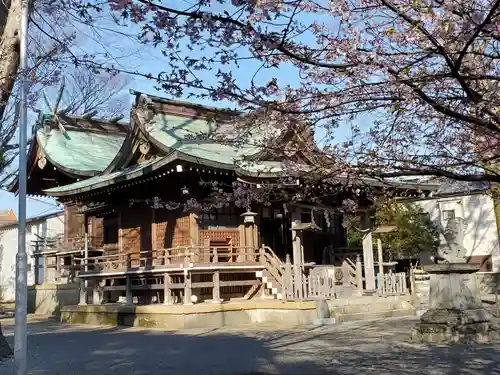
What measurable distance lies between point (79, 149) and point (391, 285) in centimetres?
1531

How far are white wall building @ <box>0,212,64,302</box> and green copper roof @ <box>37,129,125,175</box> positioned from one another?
10.5m

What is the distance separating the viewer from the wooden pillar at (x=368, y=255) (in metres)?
19.5

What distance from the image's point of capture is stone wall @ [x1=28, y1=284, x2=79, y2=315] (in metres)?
25.5

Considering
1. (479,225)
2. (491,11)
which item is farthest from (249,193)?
(479,225)

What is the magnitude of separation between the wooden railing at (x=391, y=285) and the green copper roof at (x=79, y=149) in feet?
39.9

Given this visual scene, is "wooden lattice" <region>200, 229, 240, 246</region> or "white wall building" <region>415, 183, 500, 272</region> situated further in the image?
"white wall building" <region>415, 183, 500, 272</region>

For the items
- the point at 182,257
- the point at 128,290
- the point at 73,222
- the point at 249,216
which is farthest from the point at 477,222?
the point at 128,290

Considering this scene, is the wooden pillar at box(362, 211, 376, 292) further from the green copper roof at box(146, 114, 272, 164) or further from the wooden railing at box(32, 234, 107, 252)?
the wooden railing at box(32, 234, 107, 252)

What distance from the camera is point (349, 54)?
196 inches

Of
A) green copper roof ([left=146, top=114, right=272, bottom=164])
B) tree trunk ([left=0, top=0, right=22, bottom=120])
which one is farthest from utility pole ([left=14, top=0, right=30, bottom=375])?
green copper roof ([left=146, top=114, right=272, bottom=164])

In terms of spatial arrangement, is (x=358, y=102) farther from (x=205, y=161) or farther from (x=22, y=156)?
(x=205, y=161)

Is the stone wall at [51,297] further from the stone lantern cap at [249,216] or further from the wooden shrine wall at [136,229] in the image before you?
the stone lantern cap at [249,216]

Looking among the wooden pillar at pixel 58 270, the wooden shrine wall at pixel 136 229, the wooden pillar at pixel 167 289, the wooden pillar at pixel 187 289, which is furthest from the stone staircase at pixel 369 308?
the wooden pillar at pixel 58 270

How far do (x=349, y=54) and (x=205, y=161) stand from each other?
12.2 m
